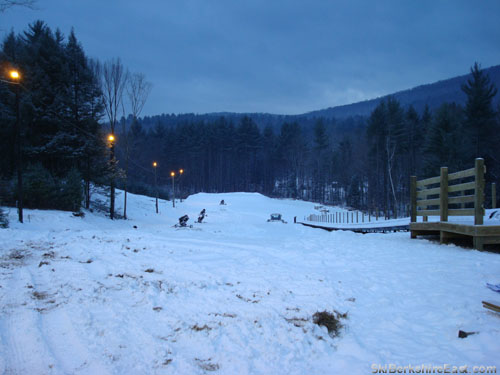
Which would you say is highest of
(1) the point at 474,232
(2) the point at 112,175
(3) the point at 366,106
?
(3) the point at 366,106

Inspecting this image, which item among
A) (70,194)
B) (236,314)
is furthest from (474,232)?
(70,194)

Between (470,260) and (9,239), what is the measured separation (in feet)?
34.8

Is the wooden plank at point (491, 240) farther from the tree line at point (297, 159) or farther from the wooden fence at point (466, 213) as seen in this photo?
the tree line at point (297, 159)

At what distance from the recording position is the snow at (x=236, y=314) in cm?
226

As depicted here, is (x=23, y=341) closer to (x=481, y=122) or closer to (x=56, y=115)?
(x=56, y=115)

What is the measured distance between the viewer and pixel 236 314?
3.09 meters

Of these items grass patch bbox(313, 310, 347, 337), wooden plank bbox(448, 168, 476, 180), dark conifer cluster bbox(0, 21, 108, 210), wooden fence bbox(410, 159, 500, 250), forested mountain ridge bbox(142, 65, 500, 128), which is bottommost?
grass patch bbox(313, 310, 347, 337)

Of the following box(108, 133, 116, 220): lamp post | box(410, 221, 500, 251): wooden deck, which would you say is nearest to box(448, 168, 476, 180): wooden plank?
box(410, 221, 500, 251): wooden deck

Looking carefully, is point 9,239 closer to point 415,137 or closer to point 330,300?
point 330,300

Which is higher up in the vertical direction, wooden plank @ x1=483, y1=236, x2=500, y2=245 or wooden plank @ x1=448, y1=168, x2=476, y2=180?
wooden plank @ x1=448, y1=168, x2=476, y2=180

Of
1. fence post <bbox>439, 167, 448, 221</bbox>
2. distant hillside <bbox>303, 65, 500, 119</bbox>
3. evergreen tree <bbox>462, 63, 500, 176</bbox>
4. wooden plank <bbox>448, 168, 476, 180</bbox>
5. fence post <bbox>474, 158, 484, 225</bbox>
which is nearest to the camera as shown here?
fence post <bbox>474, 158, 484, 225</bbox>

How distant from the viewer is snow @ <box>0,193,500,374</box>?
2256 mm

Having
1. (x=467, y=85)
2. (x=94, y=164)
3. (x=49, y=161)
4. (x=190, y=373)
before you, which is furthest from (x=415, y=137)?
(x=190, y=373)

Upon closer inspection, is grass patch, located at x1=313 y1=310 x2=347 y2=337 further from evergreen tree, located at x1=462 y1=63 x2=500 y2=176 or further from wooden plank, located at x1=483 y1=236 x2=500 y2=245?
evergreen tree, located at x1=462 y1=63 x2=500 y2=176
